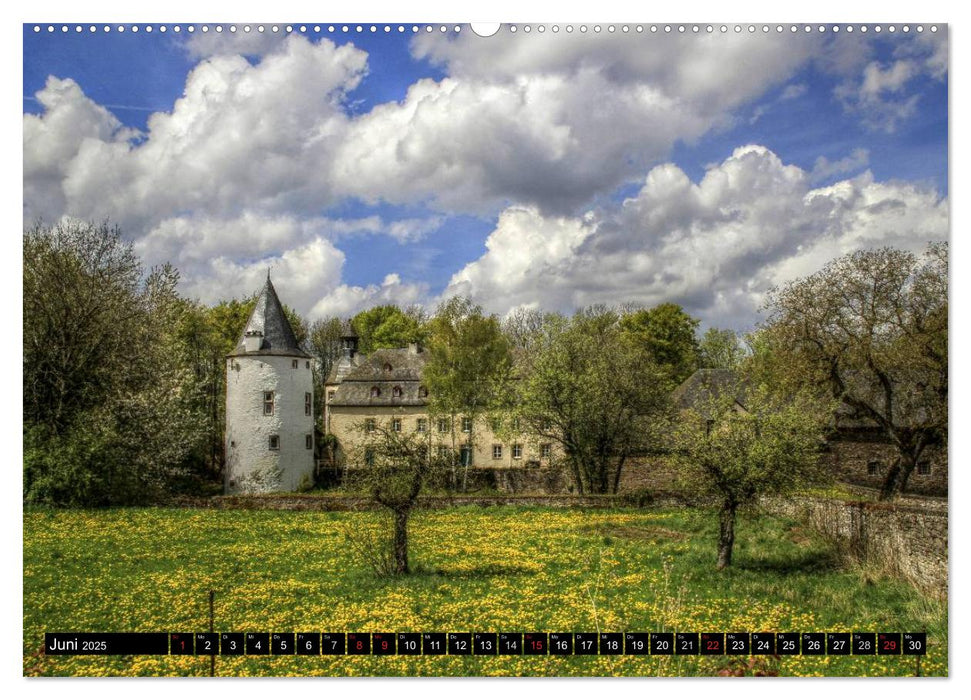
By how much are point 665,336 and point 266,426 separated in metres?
14.9

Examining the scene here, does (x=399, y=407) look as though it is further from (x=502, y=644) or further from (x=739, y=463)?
(x=502, y=644)

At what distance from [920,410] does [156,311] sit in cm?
1867

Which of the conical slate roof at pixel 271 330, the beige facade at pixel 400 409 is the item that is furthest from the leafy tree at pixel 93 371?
the beige facade at pixel 400 409

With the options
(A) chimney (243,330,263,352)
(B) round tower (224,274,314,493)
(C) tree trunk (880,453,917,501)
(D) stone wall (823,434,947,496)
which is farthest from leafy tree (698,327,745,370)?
(A) chimney (243,330,263,352)

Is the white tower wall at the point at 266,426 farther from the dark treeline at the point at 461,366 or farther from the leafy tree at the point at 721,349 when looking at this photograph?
the leafy tree at the point at 721,349

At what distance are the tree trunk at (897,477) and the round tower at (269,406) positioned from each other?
1913cm

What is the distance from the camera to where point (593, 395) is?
25.4m

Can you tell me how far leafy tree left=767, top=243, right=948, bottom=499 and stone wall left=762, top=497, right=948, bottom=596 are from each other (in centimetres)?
140

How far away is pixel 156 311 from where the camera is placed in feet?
58.6

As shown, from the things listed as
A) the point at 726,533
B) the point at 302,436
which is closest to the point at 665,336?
the point at 726,533

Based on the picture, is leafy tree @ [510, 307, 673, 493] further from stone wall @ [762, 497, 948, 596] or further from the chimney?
stone wall @ [762, 497, 948, 596]

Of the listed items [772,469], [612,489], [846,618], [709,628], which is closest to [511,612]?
[709,628]

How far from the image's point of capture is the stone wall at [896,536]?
9.79 metres

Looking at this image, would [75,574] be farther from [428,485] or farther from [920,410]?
[920,410]
